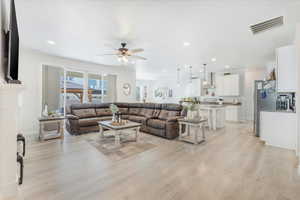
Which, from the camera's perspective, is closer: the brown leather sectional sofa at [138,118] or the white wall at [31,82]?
the brown leather sectional sofa at [138,118]

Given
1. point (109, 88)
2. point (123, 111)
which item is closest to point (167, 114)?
point (123, 111)

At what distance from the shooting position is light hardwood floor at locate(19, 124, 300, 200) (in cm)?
178

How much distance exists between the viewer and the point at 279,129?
11.5 ft

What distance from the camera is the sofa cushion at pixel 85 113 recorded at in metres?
4.98

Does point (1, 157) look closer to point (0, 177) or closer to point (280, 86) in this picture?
point (0, 177)

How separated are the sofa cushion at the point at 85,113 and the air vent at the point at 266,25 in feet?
17.2

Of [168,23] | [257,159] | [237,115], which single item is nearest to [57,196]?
[168,23]

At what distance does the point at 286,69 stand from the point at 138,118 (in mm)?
4293

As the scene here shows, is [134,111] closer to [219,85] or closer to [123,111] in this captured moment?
[123,111]

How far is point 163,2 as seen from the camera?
211 cm

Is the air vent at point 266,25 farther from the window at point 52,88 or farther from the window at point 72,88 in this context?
the window at point 52,88

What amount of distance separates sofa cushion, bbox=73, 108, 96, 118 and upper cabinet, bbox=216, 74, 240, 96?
6399 mm

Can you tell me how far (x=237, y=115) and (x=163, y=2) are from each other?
259 inches

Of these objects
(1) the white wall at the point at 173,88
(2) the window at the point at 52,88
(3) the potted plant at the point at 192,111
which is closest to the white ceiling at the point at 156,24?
(2) the window at the point at 52,88
